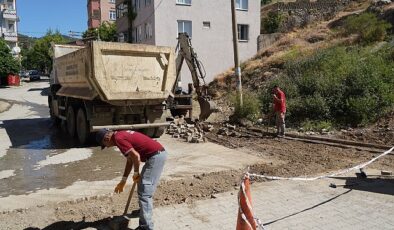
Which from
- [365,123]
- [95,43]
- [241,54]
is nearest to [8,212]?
[95,43]

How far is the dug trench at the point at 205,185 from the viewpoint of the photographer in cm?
595

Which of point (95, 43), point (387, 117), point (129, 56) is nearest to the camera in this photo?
point (95, 43)

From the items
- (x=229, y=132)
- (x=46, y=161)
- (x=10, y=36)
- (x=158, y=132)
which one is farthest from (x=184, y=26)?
(x=10, y=36)

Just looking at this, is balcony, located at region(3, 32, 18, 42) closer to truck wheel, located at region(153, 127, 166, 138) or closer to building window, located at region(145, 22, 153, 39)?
building window, located at region(145, 22, 153, 39)

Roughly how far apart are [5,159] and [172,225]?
6.69m

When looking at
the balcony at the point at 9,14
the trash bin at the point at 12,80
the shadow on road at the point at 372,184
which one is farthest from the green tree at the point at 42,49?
the shadow on road at the point at 372,184

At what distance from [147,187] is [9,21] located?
234ft

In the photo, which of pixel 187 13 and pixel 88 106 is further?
pixel 187 13

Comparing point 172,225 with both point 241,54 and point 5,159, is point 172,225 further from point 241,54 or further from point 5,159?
point 241,54

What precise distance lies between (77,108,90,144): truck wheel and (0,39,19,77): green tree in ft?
105

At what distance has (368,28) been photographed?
23.4 meters

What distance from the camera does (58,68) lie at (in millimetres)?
14383

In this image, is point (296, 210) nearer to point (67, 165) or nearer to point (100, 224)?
point (100, 224)

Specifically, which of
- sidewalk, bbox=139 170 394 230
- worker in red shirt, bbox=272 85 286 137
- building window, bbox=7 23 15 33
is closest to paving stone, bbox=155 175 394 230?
sidewalk, bbox=139 170 394 230
